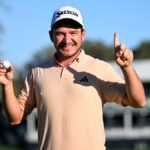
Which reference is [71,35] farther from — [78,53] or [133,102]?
[133,102]

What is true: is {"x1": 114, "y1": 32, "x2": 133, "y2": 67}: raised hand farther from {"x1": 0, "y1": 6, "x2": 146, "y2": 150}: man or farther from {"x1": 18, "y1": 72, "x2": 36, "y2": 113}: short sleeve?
{"x1": 18, "y1": 72, "x2": 36, "y2": 113}: short sleeve

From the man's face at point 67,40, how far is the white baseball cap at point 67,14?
62 mm

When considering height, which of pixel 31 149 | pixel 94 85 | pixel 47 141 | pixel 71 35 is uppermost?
pixel 71 35

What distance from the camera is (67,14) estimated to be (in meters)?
5.98

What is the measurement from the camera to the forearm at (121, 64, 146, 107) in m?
5.55

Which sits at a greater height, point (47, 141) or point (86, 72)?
point (86, 72)

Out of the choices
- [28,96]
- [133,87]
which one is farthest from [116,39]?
[28,96]

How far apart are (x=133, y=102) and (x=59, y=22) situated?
2.75 feet

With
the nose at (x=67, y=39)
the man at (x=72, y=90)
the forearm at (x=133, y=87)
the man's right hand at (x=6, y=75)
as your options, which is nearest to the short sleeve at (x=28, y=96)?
the man at (x=72, y=90)

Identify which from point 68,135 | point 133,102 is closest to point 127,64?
point 133,102

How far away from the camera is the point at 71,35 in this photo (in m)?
5.90

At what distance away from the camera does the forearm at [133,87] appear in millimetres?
5555

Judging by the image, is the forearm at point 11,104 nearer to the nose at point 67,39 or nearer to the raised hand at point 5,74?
the raised hand at point 5,74

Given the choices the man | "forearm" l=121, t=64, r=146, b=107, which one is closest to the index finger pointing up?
the man
